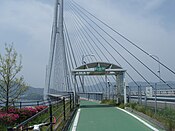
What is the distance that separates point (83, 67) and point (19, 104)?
6.58 metres

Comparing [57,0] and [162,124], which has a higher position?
[57,0]

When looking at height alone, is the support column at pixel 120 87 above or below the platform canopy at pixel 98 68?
below

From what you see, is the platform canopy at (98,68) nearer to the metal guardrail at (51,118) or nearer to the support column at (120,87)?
the support column at (120,87)

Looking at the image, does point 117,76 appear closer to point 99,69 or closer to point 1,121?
point 99,69

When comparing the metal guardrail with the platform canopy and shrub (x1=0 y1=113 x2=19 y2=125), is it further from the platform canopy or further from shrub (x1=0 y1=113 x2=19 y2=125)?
the platform canopy

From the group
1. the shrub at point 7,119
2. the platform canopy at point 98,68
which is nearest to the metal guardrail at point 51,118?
the shrub at point 7,119

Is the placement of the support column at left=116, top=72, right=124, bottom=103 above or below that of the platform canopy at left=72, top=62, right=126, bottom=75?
below

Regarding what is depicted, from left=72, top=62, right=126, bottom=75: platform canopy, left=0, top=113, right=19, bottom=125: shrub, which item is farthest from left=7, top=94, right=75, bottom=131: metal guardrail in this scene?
left=72, top=62, right=126, bottom=75: platform canopy

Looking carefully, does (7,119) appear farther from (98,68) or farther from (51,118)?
(98,68)

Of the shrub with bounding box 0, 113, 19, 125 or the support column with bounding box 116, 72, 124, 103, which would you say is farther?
the support column with bounding box 116, 72, 124, 103

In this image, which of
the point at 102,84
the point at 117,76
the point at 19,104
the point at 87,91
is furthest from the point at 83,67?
the point at 87,91

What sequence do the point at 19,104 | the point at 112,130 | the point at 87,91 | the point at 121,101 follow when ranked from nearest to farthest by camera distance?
the point at 112,130
the point at 19,104
the point at 121,101
the point at 87,91

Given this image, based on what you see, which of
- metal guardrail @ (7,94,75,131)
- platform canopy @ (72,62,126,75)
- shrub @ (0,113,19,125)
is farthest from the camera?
platform canopy @ (72,62,126,75)

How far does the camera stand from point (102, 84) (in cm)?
4059
